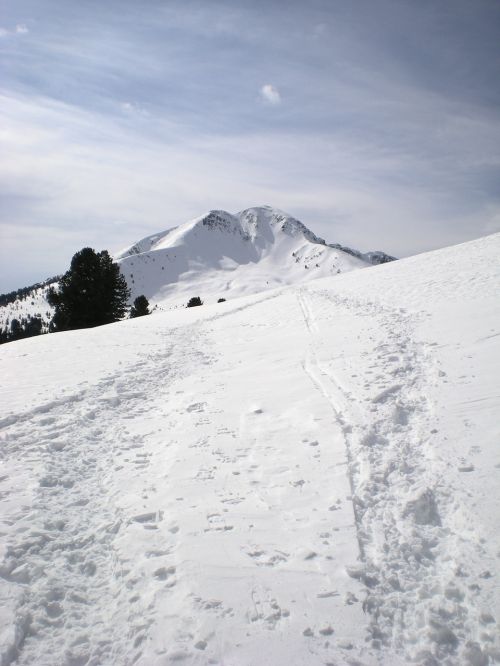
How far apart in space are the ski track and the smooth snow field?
21mm

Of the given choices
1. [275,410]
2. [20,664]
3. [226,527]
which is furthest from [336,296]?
[20,664]

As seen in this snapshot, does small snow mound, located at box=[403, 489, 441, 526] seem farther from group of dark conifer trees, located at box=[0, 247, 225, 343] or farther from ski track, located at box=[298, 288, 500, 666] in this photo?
group of dark conifer trees, located at box=[0, 247, 225, 343]

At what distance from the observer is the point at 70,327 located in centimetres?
3694

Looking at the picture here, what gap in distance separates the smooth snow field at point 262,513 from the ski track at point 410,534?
0.07ft

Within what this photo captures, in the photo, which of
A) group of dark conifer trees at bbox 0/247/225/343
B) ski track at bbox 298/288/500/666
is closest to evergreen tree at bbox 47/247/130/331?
group of dark conifer trees at bbox 0/247/225/343

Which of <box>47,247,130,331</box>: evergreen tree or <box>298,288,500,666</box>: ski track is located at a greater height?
<box>47,247,130,331</box>: evergreen tree

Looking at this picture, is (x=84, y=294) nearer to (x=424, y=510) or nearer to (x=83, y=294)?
(x=83, y=294)

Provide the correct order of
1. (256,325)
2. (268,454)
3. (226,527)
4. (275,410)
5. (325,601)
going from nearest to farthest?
(325,601) < (226,527) < (268,454) < (275,410) < (256,325)

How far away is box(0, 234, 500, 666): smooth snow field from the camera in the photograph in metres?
3.75

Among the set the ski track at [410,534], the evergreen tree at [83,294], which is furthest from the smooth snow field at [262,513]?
the evergreen tree at [83,294]

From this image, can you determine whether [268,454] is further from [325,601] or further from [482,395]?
[482,395]

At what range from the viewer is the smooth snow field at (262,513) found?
12.3 feet

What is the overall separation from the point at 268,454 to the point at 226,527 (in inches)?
82.0

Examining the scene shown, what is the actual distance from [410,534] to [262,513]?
2028 millimetres
